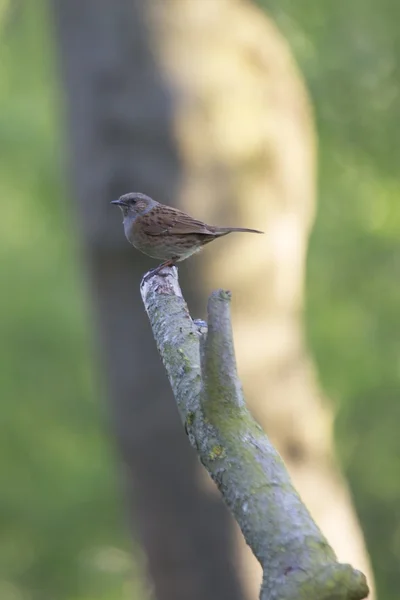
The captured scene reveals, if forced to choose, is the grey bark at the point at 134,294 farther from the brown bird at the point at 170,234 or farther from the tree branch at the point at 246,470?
the tree branch at the point at 246,470

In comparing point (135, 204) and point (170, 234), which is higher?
point (135, 204)

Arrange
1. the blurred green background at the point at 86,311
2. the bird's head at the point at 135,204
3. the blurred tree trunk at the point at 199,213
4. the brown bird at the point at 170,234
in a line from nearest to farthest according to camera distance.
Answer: the brown bird at the point at 170,234 → the bird's head at the point at 135,204 → the blurred tree trunk at the point at 199,213 → the blurred green background at the point at 86,311

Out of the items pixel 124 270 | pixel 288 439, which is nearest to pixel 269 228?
pixel 124 270

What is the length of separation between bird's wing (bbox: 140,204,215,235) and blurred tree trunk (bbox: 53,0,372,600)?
86.4 inches

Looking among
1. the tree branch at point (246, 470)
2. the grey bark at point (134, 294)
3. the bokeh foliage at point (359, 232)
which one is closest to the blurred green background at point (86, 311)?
the bokeh foliage at point (359, 232)

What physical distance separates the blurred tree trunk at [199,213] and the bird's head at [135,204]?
64.5 inches

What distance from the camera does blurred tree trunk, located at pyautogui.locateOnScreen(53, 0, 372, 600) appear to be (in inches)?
292

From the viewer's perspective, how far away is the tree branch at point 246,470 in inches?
66.5

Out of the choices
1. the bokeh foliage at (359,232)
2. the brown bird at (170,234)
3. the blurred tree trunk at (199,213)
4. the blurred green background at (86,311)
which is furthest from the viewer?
the blurred green background at (86,311)

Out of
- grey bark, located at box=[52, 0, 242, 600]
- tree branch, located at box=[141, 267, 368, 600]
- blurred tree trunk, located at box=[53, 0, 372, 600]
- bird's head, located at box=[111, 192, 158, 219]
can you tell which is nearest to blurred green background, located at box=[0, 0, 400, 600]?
grey bark, located at box=[52, 0, 242, 600]

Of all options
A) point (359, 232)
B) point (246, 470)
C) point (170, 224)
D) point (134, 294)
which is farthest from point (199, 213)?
point (246, 470)

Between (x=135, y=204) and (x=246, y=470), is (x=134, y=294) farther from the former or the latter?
(x=246, y=470)

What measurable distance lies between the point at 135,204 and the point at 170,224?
2.04ft

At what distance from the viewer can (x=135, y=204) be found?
5484 millimetres
